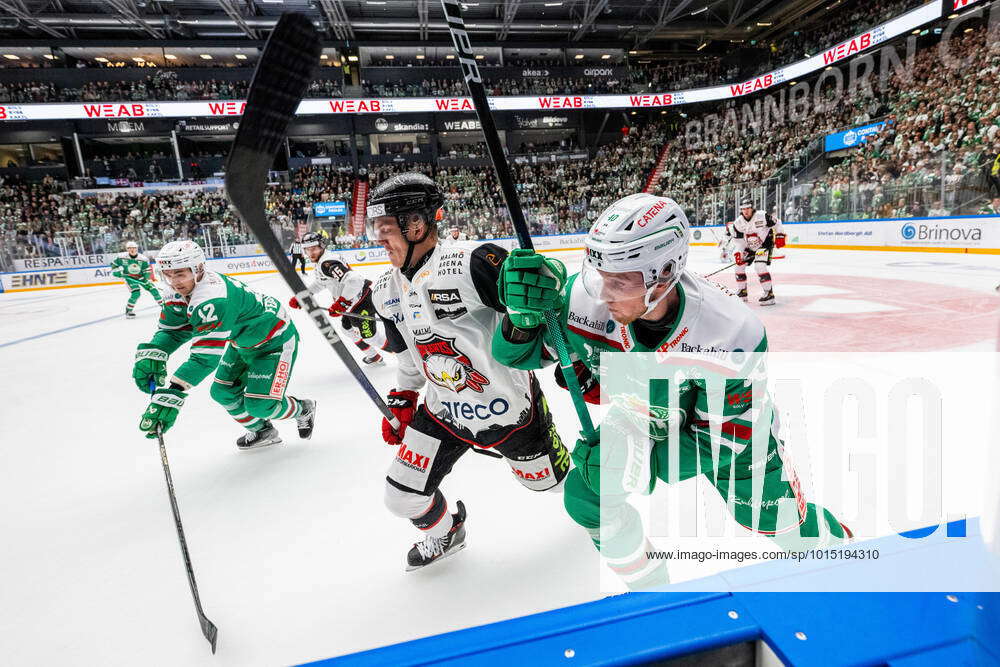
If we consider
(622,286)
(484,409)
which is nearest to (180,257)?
(484,409)

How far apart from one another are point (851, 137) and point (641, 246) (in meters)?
21.4

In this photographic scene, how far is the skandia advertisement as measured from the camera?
1700 cm

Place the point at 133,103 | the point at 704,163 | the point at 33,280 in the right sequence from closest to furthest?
the point at 33,280 → the point at 133,103 → the point at 704,163

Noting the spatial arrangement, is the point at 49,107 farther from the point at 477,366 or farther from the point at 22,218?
the point at 477,366

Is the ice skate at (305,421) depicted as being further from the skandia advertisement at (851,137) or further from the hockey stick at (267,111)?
the skandia advertisement at (851,137)

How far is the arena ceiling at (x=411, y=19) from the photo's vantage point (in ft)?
71.4

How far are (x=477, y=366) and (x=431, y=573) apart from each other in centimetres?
90

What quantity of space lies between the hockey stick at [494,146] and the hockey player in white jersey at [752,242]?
6403 mm

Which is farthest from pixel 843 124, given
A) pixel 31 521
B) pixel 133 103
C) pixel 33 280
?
pixel 133 103

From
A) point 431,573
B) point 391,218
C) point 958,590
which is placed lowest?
point 431,573

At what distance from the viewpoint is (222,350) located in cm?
340

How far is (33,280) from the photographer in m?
15.3

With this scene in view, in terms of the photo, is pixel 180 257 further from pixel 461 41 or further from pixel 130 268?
pixel 130 268

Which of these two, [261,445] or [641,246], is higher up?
[641,246]
